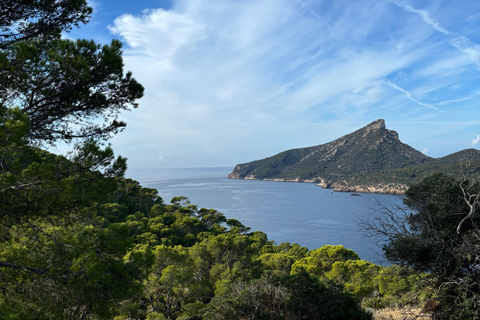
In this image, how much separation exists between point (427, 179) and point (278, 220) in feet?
132

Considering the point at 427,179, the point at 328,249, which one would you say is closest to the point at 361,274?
the point at 328,249

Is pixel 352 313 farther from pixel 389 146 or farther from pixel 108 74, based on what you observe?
pixel 389 146

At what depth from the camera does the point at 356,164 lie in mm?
113375

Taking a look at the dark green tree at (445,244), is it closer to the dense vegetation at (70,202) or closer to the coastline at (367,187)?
the dense vegetation at (70,202)

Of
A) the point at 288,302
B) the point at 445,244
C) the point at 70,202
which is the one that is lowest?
the point at 288,302

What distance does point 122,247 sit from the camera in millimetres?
4543

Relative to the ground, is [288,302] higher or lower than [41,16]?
lower

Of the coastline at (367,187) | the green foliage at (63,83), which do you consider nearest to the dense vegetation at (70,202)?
the green foliage at (63,83)

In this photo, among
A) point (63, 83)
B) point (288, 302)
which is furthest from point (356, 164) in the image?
point (63, 83)

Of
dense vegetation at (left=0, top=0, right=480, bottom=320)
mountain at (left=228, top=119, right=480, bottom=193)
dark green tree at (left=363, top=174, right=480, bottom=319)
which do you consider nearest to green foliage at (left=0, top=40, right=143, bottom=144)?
dense vegetation at (left=0, top=0, right=480, bottom=320)

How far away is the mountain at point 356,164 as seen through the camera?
8494 cm

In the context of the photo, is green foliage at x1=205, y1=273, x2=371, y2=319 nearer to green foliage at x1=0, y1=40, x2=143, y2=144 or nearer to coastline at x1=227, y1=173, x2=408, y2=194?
green foliage at x1=0, y1=40, x2=143, y2=144

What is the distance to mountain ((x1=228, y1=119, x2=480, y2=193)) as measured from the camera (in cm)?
8494

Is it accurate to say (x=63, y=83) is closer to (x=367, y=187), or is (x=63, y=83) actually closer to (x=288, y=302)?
(x=288, y=302)
